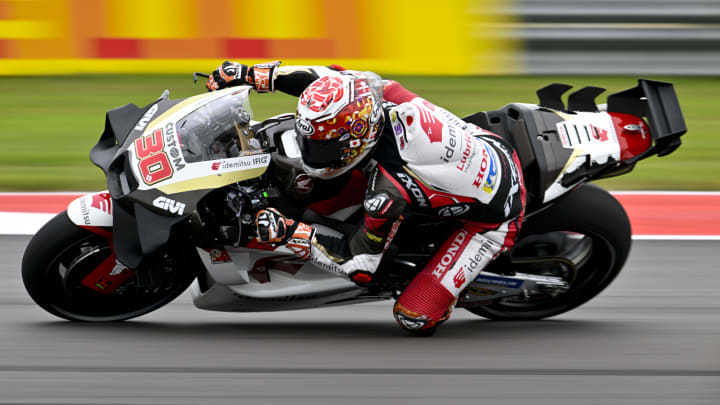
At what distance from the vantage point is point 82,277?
4160 mm

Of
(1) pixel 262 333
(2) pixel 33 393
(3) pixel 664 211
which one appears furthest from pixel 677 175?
(2) pixel 33 393

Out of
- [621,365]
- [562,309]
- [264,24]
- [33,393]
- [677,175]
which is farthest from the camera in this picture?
[264,24]

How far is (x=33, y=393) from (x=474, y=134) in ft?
6.90

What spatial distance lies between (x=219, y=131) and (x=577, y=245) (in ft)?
5.66

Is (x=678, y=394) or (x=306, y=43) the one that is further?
(x=306, y=43)

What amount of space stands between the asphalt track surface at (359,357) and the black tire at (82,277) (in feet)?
0.32

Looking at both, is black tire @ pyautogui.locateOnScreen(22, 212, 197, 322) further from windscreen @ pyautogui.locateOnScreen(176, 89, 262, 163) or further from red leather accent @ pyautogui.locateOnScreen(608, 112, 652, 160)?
red leather accent @ pyautogui.locateOnScreen(608, 112, 652, 160)

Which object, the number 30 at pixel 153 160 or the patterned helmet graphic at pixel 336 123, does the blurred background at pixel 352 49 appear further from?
the patterned helmet graphic at pixel 336 123

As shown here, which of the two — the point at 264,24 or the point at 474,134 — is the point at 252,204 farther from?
the point at 264,24

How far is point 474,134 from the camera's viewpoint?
13.9 feet

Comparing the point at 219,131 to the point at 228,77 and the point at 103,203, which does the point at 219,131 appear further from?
the point at 103,203

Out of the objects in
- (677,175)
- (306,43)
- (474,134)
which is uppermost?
(474,134)

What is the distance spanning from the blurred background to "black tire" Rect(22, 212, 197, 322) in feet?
11.8

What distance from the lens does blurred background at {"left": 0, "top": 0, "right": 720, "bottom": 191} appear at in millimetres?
8086
